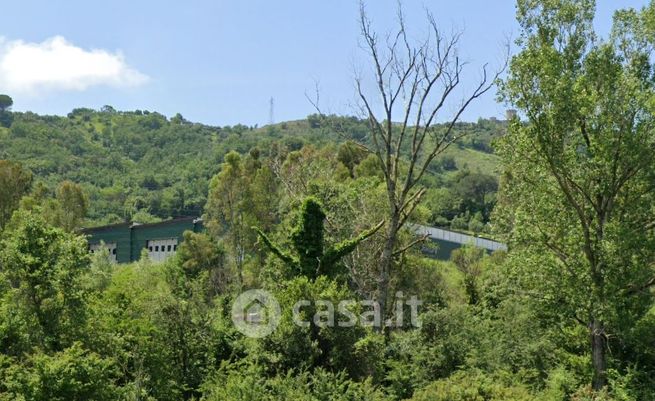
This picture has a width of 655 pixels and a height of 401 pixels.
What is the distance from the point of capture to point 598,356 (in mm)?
16656

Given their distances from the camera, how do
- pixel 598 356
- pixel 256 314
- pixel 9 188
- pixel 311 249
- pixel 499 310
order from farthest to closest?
pixel 9 188 → pixel 499 310 → pixel 311 249 → pixel 256 314 → pixel 598 356

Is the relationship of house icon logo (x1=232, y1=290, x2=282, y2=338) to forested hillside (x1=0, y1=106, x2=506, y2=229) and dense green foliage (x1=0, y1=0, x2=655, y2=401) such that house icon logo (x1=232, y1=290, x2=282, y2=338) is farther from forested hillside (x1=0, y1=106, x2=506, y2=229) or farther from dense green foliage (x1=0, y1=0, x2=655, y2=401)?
forested hillside (x1=0, y1=106, x2=506, y2=229)

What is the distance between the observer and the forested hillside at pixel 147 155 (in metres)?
85.2

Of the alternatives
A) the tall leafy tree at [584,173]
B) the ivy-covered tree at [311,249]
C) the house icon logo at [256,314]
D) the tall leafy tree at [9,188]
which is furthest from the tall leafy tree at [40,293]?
the tall leafy tree at [9,188]

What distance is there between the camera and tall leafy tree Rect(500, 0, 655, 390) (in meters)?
16.2

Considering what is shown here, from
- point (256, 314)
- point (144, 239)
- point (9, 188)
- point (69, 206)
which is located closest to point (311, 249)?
point (256, 314)

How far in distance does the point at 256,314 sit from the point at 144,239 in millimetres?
32892

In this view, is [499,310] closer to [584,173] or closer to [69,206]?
[584,173]

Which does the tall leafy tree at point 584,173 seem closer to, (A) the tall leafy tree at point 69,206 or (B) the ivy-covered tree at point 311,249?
(B) the ivy-covered tree at point 311,249

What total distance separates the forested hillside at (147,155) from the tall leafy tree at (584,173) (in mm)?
40378

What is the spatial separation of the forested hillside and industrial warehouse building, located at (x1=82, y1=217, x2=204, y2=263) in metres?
17.7

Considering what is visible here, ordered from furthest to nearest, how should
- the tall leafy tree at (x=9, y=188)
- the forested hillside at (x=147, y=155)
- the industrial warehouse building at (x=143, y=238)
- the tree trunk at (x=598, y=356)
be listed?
1. the forested hillside at (x=147, y=155)
2. the industrial warehouse building at (x=143, y=238)
3. the tall leafy tree at (x=9, y=188)
4. the tree trunk at (x=598, y=356)

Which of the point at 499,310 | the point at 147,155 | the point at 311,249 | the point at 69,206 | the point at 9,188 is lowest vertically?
the point at 499,310

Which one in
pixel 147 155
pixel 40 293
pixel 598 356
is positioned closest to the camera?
pixel 40 293
